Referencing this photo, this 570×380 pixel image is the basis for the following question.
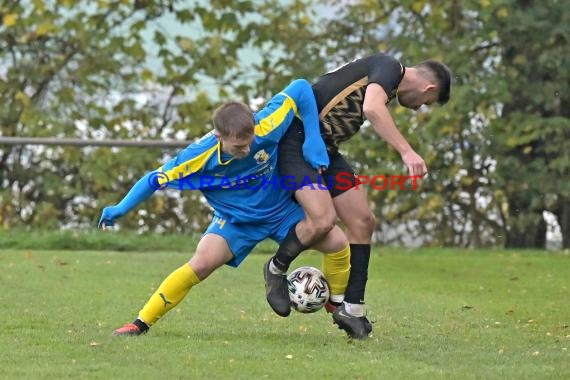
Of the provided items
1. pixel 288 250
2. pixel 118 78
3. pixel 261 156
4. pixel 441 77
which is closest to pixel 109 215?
pixel 261 156

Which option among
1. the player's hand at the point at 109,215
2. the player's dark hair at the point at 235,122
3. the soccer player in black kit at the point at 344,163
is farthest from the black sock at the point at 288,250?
the player's hand at the point at 109,215

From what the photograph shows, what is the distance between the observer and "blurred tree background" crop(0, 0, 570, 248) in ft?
50.1

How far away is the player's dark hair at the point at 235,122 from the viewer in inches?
271

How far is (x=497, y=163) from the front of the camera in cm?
1537

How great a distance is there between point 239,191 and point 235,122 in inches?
22.2

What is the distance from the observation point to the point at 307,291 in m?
7.34

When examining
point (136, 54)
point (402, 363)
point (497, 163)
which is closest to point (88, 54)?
point (136, 54)

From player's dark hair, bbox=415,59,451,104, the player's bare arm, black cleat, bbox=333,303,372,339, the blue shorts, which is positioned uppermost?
player's dark hair, bbox=415,59,451,104

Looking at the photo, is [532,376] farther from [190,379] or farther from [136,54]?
[136,54]

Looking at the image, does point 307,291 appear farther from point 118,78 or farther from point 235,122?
point 118,78

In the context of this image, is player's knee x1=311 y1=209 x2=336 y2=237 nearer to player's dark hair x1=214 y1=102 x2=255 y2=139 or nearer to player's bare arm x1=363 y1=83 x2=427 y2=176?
player's bare arm x1=363 y1=83 x2=427 y2=176

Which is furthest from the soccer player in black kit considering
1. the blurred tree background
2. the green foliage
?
the green foliage

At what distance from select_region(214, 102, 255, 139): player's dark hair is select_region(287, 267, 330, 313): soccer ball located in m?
0.95

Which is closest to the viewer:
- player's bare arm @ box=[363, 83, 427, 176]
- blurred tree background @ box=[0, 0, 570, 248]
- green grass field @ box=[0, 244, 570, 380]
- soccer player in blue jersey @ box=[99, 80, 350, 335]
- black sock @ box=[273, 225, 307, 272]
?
green grass field @ box=[0, 244, 570, 380]
